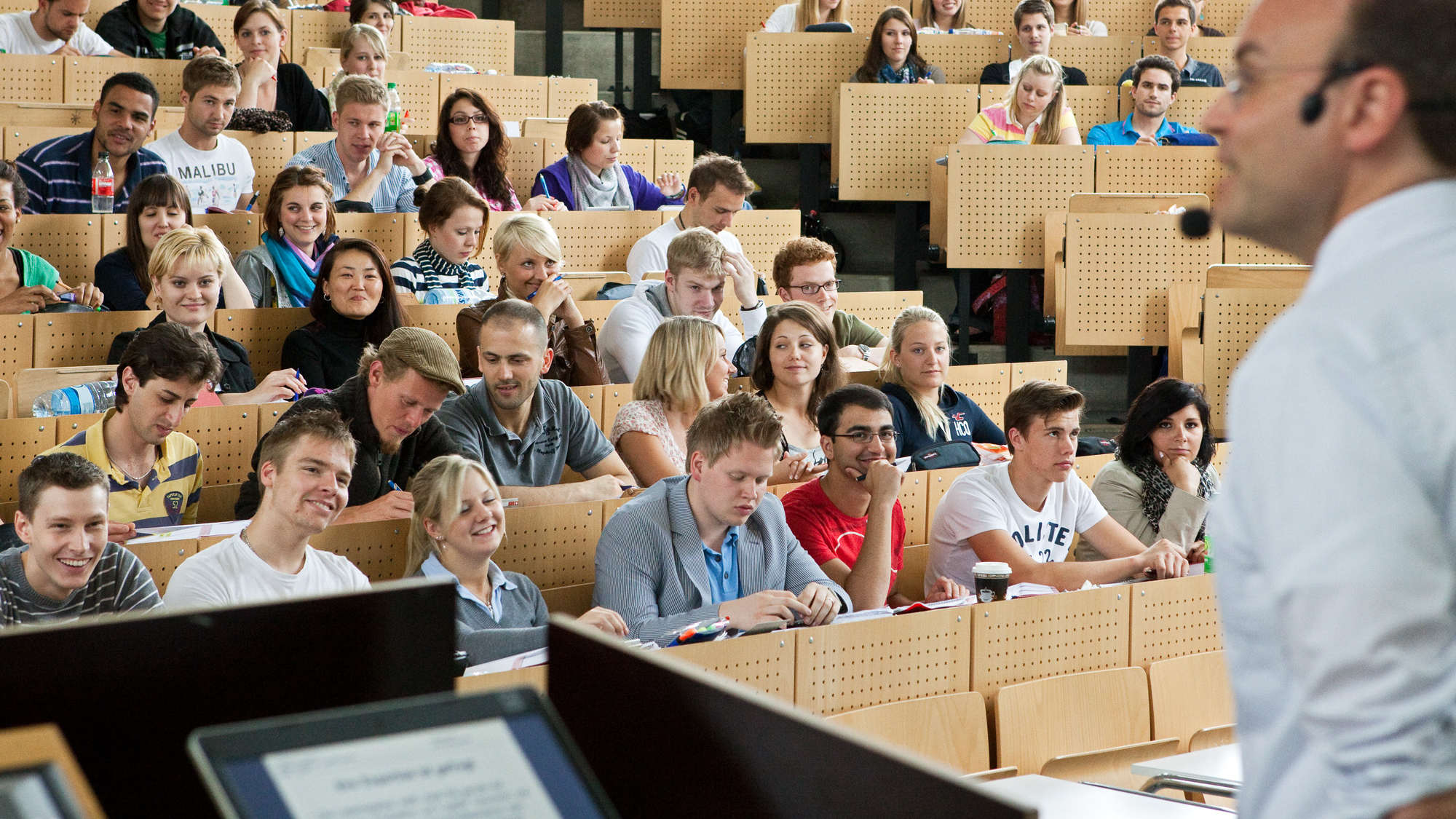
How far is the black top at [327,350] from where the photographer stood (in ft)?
14.8

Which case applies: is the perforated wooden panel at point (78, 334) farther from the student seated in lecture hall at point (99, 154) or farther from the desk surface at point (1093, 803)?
the desk surface at point (1093, 803)

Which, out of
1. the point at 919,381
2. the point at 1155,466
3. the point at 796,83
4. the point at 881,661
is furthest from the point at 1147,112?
the point at 881,661

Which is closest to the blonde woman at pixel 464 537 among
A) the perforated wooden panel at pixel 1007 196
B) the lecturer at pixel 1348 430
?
the lecturer at pixel 1348 430

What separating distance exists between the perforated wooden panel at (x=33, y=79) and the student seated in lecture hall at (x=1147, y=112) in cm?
494

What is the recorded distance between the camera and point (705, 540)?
11.3 ft

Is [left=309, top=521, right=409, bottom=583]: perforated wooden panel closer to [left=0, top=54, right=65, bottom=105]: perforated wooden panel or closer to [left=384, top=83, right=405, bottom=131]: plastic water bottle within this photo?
[left=384, top=83, right=405, bottom=131]: plastic water bottle

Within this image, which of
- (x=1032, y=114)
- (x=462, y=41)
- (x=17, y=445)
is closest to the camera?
(x=17, y=445)

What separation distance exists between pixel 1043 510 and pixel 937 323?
85 cm

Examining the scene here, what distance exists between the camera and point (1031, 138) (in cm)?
714

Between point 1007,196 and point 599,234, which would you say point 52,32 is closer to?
point 599,234

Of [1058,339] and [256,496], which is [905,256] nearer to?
[1058,339]

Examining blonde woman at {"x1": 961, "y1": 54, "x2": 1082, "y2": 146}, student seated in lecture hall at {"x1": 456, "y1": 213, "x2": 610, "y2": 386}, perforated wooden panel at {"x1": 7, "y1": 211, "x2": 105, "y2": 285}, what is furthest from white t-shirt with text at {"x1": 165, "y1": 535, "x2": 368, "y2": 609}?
blonde woman at {"x1": 961, "y1": 54, "x2": 1082, "y2": 146}

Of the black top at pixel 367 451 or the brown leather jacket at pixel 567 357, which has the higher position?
the brown leather jacket at pixel 567 357

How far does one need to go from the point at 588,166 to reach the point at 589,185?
3.4 inches
